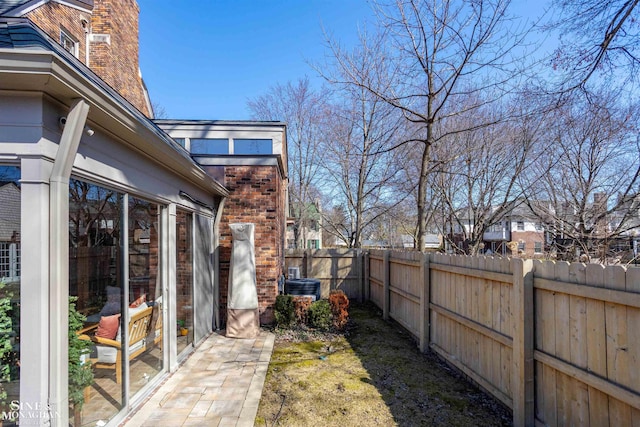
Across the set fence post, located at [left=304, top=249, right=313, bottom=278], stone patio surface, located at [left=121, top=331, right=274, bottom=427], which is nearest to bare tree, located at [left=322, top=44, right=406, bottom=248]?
fence post, located at [left=304, top=249, right=313, bottom=278]

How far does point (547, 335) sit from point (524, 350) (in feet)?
0.82

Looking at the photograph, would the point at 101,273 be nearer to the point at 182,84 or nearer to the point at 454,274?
the point at 454,274

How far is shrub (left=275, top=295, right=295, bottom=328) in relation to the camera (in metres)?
6.94

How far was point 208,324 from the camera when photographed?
656cm

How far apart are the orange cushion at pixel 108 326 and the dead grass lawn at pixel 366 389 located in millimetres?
1585

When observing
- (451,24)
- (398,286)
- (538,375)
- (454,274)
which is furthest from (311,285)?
Result: (451,24)

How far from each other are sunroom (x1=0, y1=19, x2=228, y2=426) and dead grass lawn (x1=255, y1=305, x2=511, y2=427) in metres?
1.48

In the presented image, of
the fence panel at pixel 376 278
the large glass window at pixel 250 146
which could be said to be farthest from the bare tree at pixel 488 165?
the large glass window at pixel 250 146

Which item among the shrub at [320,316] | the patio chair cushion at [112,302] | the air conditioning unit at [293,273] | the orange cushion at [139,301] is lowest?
the shrub at [320,316]

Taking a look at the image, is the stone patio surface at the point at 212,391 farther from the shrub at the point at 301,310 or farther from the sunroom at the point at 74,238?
the shrub at the point at 301,310

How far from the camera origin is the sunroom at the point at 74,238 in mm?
2188

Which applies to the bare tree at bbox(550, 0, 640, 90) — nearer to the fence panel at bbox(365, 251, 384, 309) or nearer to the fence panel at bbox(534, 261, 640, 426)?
the fence panel at bbox(534, 261, 640, 426)

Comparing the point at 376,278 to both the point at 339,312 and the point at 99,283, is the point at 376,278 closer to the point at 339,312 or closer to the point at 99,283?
the point at 339,312

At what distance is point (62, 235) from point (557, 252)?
385 inches
